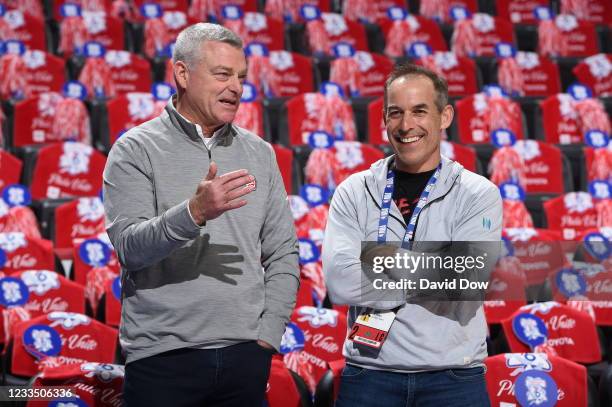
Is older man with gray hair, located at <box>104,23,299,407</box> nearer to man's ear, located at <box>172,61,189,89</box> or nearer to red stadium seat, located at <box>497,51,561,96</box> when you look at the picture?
man's ear, located at <box>172,61,189,89</box>

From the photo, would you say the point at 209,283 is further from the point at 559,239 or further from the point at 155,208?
the point at 559,239

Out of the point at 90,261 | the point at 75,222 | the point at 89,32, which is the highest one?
the point at 89,32

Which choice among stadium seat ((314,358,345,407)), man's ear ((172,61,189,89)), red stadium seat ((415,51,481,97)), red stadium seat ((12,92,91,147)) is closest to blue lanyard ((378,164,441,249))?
man's ear ((172,61,189,89))

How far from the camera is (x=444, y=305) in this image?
1475 mm

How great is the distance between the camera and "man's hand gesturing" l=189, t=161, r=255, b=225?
132cm

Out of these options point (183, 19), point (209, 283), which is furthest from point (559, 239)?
point (183, 19)

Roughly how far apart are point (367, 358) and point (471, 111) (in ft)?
9.30

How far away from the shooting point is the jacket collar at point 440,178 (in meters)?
1.54

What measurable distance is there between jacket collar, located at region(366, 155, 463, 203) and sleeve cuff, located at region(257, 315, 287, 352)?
29 centimetres

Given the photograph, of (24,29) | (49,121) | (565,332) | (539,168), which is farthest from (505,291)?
(24,29)

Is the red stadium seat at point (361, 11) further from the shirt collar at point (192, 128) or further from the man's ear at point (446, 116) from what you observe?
the shirt collar at point (192, 128)

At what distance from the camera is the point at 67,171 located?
11.5 feet

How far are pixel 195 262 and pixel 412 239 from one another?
0.37 metres

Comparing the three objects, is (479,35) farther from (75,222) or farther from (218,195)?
(218,195)
